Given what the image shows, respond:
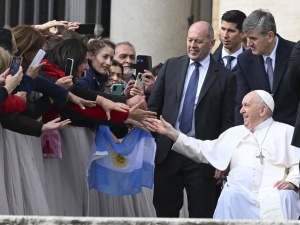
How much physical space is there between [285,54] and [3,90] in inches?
115

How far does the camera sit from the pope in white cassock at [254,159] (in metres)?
11.1

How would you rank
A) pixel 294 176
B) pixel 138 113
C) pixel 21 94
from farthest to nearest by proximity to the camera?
pixel 138 113 → pixel 294 176 → pixel 21 94

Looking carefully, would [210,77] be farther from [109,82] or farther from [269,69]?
[109,82]

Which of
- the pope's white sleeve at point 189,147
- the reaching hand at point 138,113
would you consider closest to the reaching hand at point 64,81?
the reaching hand at point 138,113

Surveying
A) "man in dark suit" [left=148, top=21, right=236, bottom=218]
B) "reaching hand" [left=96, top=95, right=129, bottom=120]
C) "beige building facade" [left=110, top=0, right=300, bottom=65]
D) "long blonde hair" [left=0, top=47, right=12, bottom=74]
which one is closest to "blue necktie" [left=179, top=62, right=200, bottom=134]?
"man in dark suit" [left=148, top=21, right=236, bottom=218]

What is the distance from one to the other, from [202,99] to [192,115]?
0.52ft

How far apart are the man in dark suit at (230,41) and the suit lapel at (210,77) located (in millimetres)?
1038

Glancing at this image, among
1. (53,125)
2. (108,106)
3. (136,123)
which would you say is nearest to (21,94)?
(53,125)

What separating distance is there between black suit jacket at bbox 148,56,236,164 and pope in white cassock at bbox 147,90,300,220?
25 cm

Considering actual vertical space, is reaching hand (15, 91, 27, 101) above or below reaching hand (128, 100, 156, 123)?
above

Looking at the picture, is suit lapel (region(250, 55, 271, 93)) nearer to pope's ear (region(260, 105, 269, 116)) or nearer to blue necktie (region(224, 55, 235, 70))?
pope's ear (region(260, 105, 269, 116))

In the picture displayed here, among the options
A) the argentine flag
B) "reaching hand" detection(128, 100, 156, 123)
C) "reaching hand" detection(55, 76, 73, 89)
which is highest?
"reaching hand" detection(55, 76, 73, 89)

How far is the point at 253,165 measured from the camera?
11344 mm

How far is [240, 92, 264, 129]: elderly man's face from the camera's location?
11344 mm
